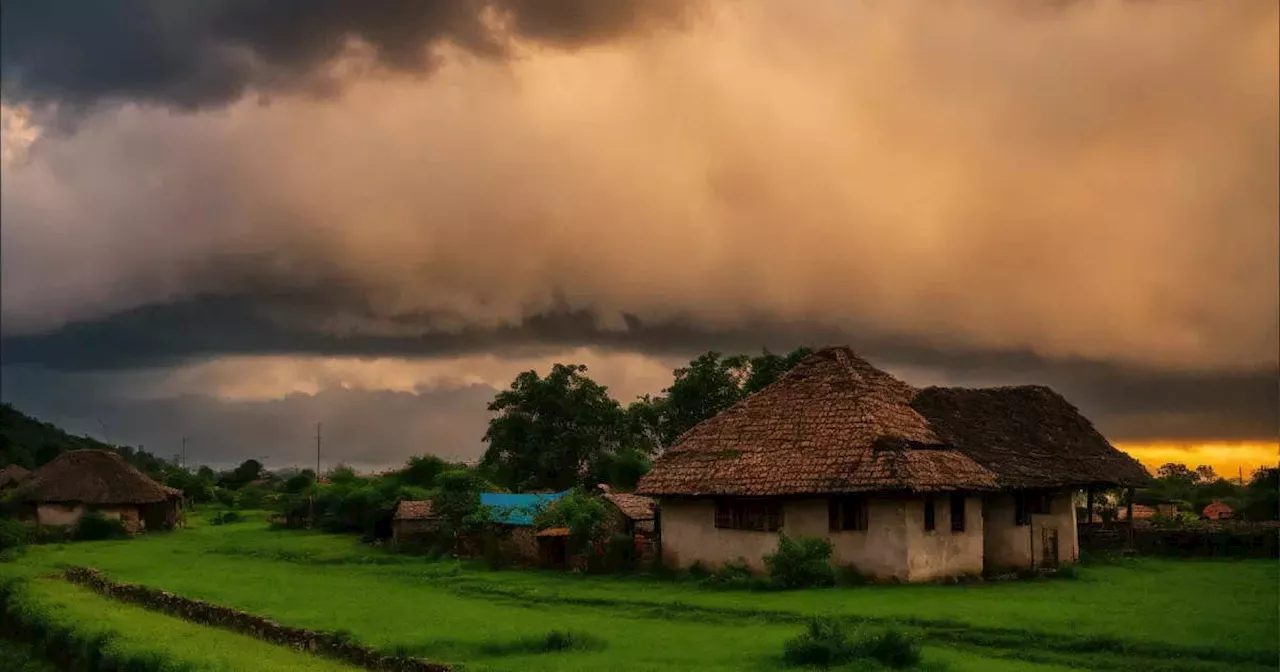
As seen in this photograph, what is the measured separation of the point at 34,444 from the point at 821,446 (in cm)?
11401

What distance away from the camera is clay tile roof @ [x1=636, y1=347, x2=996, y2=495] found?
1254 inches

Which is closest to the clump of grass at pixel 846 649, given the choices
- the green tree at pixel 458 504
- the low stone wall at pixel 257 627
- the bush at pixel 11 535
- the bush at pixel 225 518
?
the low stone wall at pixel 257 627

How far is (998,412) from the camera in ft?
136

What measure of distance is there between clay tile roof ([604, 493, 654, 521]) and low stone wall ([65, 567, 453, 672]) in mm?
15848

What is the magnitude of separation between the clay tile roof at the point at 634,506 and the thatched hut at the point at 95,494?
30675 mm

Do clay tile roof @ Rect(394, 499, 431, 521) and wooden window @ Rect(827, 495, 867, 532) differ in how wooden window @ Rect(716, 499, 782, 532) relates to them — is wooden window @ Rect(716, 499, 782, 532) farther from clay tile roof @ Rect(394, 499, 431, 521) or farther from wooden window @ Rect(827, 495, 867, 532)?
clay tile roof @ Rect(394, 499, 431, 521)

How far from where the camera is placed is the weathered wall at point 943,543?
31422mm

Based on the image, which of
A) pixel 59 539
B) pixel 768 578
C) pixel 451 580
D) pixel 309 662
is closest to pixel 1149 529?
pixel 768 578

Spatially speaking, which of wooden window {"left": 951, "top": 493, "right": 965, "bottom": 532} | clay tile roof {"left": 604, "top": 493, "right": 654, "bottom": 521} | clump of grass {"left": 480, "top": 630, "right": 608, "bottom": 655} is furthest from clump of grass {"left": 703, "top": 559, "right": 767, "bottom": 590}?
clump of grass {"left": 480, "top": 630, "right": 608, "bottom": 655}

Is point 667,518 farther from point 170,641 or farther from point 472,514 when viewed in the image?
point 170,641

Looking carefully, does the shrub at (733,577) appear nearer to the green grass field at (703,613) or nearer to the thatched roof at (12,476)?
the green grass field at (703,613)

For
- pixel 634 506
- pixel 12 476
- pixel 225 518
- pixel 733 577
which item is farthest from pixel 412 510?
pixel 12 476

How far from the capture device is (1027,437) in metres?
40.4

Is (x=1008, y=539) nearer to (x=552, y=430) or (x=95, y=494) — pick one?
(x=552, y=430)
